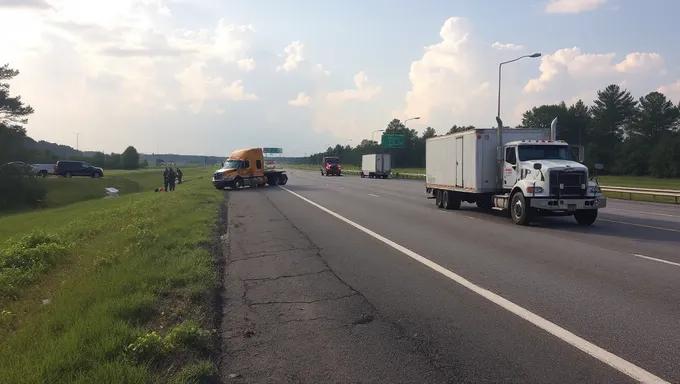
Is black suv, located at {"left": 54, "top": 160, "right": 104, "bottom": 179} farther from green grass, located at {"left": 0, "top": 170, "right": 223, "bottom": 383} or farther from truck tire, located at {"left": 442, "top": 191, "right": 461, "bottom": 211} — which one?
green grass, located at {"left": 0, "top": 170, "right": 223, "bottom": 383}

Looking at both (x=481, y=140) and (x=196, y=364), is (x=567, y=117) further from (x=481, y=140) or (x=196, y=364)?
(x=196, y=364)

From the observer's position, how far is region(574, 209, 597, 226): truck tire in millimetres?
16781

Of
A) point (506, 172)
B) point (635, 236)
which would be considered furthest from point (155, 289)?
point (506, 172)

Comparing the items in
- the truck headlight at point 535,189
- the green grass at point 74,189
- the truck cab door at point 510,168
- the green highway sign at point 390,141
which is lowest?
the green grass at point 74,189

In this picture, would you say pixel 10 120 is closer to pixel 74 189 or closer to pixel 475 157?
pixel 74 189

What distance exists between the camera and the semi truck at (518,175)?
16.3 meters

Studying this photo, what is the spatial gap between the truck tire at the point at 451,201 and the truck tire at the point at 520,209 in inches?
193

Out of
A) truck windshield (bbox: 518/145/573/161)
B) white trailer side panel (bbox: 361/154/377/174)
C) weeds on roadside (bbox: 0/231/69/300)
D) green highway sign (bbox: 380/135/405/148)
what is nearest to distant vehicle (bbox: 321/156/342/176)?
white trailer side panel (bbox: 361/154/377/174)

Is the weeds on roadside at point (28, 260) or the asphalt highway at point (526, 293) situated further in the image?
the weeds on roadside at point (28, 260)

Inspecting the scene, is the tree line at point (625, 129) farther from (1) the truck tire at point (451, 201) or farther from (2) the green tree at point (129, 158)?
(2) the green tree at point (129, 158)

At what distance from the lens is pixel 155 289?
811 cm

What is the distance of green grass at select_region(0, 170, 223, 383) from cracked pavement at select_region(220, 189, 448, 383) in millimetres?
358

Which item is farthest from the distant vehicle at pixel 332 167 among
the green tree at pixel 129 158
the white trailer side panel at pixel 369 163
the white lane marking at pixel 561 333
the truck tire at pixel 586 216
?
the white lane marking at pixel 561 333

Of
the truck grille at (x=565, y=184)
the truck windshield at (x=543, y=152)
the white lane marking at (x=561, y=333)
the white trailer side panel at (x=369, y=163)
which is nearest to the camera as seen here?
the white lane marking at (x=561, y=333)
